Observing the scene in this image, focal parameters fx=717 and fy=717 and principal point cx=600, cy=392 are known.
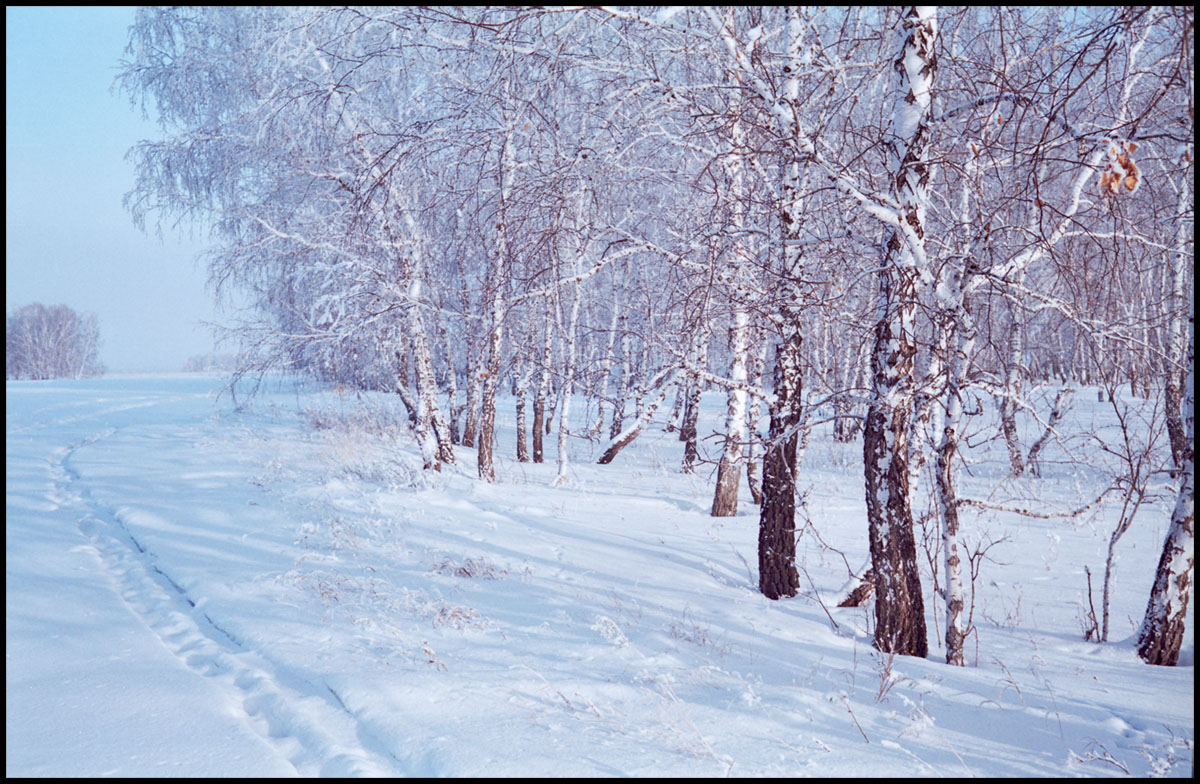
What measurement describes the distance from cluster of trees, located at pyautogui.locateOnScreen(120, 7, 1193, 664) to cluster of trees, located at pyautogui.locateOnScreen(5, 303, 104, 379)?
200 ft

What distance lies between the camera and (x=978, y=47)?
9.41 m

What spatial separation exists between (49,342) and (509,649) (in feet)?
243

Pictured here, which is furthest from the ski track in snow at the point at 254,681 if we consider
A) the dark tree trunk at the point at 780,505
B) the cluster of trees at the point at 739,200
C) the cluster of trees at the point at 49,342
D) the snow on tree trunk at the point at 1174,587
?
the cluster of trees at the point at 49,342

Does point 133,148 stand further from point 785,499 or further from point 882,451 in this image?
point 882,451

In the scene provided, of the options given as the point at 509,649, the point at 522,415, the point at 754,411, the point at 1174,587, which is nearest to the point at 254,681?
the point at 509,649

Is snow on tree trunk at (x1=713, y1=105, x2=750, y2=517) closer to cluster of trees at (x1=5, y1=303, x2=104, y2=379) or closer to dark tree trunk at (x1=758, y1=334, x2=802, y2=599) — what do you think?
dark tree trunk at (x1=758, y1=334, x2=802, y2=599)

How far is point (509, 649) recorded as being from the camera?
191 inches

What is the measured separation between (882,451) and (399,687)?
11.2 feet

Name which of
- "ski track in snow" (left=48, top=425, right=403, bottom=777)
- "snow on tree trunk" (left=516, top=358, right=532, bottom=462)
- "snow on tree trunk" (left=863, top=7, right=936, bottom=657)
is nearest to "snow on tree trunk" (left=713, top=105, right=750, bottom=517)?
"snow on tree trunk" (left=863, top=7, right=936, bottom=657)

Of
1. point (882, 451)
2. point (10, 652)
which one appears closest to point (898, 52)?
point (882, 451)

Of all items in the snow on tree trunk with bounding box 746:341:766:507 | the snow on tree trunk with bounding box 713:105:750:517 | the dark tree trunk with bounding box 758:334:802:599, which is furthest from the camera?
the snow on tree trunk with bounding box 746:341:766:507

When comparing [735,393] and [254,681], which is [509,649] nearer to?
[254,681]

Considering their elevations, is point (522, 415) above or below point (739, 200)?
below

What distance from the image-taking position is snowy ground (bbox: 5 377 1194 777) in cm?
348
